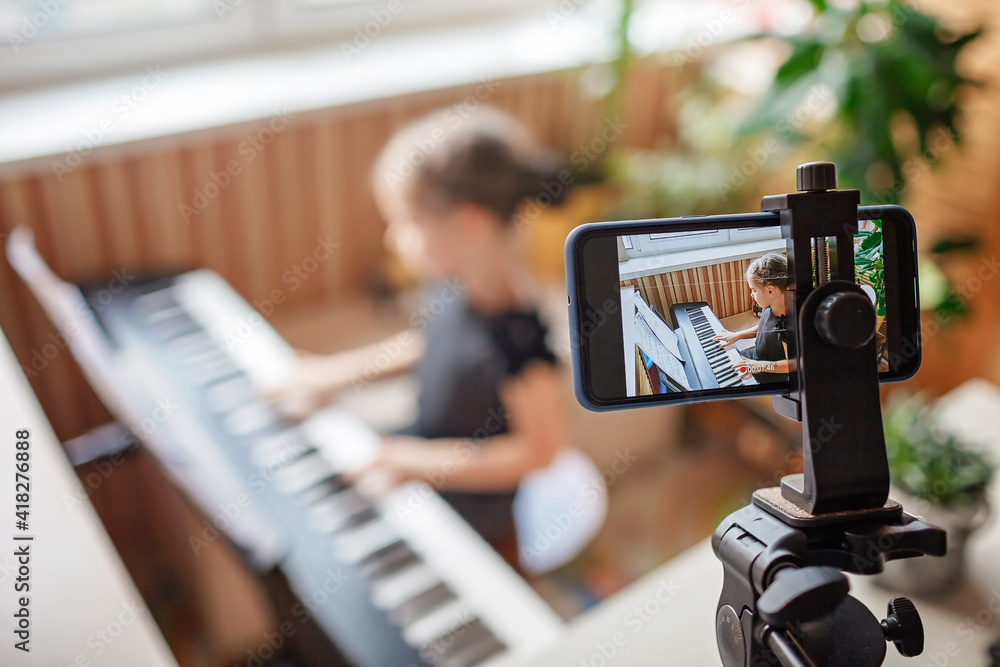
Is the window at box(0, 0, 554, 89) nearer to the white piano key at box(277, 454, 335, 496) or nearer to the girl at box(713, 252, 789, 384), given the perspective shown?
the white piano key at box(277, 454, 335, 496)

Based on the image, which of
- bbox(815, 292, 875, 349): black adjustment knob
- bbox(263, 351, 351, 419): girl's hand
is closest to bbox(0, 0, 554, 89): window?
bbox(263, 351, 351, 419): girl's hand

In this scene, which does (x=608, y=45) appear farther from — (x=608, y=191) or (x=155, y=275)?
(x=155, y=275)

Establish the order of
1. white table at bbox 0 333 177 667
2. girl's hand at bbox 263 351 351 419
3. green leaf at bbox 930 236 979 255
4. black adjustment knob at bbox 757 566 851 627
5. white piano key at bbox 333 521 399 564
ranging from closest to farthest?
black adjustment knob at bbox 757 566 851 627 < white table at bbox 0 333 177 667 < white piano key at bbox 333 521 399 564 < girl's hand at bbox 263 351 351 419 < green leaf at bbox 930 236 979 255

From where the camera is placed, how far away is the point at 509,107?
232 centimetres

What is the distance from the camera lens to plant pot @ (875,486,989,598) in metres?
0.78

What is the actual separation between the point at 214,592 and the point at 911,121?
1.58 m

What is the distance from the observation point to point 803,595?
0.40m

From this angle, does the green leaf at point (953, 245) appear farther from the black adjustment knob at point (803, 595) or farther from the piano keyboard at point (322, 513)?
the black adjustment knob at point (803, 595)

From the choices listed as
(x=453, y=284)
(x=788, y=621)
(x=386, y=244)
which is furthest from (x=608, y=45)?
(x=788, y=621)

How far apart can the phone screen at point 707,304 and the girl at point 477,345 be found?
2.99 feet

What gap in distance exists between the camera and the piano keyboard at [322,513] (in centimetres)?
89

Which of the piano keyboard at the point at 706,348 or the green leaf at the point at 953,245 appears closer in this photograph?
the piano keyboard at the point at 706,348

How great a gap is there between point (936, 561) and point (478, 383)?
32.2 inches

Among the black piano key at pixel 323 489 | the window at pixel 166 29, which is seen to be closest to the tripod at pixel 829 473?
the black piano key at pixel 323 489
